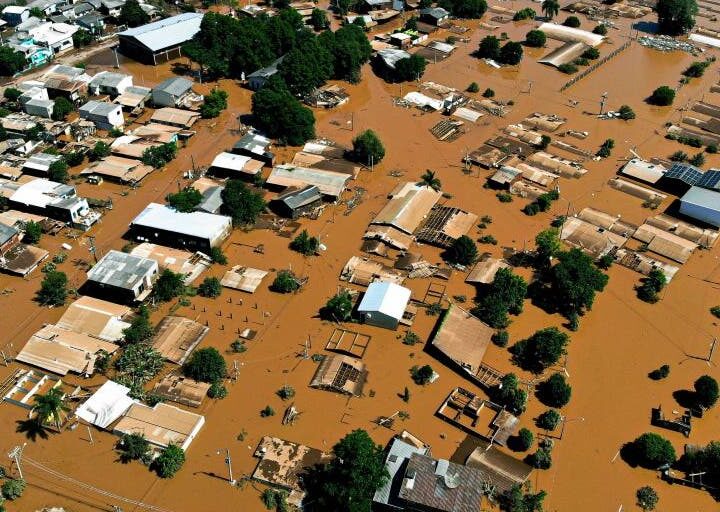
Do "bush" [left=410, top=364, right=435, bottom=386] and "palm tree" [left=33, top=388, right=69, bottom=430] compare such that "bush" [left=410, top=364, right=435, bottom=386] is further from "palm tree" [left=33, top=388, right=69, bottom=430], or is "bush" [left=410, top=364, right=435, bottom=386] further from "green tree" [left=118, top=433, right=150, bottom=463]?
"palm tree" [left=33, top=388, right=69, bottom=430]

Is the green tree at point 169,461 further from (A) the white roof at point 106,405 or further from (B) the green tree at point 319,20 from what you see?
(B) the green tree at point 319,20

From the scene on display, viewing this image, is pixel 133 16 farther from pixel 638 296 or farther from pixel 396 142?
pixel 638 296

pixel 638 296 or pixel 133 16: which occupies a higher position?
pixel 133 16

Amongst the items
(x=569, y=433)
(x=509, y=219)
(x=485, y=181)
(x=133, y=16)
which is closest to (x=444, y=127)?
(x=485, y=181)

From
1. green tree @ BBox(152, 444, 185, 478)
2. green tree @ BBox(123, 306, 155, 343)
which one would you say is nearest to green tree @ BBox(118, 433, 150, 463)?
green tree @ BBox(152, 444, 185, 478)

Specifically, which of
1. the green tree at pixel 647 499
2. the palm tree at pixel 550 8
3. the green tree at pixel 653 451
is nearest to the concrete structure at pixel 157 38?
the palm tree at pixel 550 8
